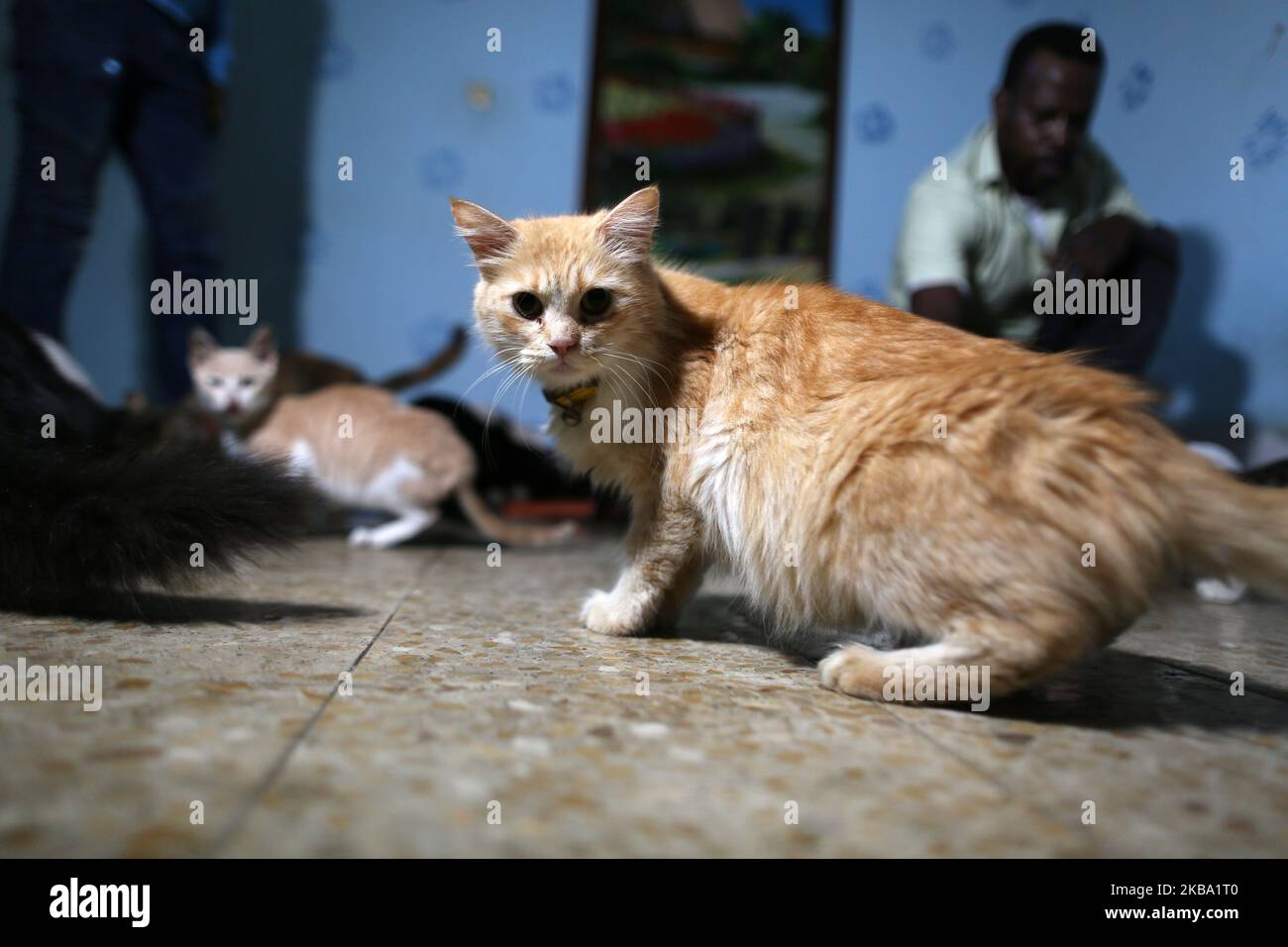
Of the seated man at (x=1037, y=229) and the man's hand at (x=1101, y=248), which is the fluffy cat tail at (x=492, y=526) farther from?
the man's hand at (x=1101, y=248)

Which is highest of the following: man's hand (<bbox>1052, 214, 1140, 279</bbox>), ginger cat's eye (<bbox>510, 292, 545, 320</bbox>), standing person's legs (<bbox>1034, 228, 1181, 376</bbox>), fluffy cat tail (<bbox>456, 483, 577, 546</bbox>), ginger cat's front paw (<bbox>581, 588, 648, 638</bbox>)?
man's hand (<bbox>1052, 214, 1140, 279</bbox>)

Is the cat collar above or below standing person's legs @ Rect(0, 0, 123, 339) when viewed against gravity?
below

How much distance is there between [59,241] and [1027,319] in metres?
3.22

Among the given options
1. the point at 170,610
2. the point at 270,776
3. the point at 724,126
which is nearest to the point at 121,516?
the point at 170,610

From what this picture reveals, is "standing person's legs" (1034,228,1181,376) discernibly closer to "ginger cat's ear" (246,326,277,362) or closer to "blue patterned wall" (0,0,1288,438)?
"blue patterned wall" (0,0,1288,438)

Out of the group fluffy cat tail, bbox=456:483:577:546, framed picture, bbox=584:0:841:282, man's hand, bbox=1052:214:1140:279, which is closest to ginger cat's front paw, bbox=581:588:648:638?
fluffy cat tail, bbox=456:483:577:546

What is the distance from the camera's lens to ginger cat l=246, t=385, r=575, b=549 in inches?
107

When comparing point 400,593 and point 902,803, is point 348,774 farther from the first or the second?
point 400,593

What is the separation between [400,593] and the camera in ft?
6.16

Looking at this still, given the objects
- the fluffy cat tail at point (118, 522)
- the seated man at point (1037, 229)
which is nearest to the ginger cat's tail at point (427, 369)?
the seated man at point (1037, 229)

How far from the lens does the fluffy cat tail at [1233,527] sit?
1033 millimetres

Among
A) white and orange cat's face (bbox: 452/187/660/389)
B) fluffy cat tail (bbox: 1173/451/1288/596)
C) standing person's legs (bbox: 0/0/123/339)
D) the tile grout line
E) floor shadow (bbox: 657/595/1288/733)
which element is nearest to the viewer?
the tile grout line

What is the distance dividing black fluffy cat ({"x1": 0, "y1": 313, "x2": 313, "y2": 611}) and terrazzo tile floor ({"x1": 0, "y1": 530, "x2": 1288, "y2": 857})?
0.09 metres

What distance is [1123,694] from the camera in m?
1.28
